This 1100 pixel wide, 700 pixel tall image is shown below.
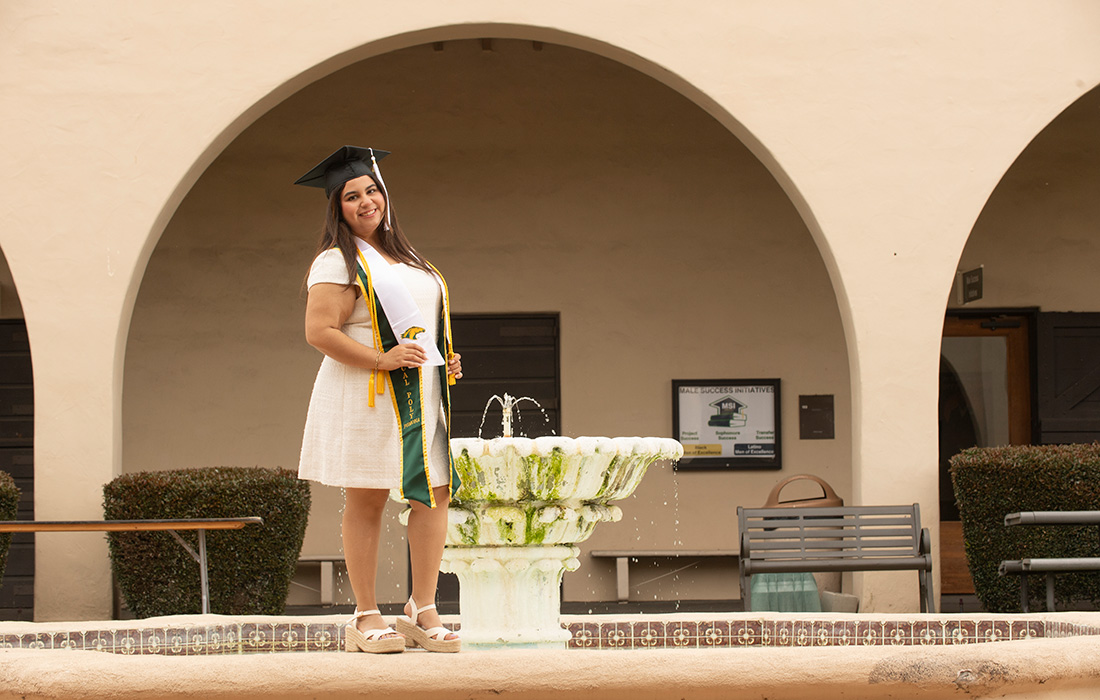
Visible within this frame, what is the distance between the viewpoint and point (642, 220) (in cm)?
978

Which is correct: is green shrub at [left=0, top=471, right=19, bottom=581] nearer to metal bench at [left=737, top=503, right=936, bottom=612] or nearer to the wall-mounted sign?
metal bench at [left=737, top=503, right=936, bottom=612]

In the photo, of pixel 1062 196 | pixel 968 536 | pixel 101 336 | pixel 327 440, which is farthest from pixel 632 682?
pixel 1062 196

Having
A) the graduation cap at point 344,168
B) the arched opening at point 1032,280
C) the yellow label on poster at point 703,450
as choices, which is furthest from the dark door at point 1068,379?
the graduation cap at point 344,168

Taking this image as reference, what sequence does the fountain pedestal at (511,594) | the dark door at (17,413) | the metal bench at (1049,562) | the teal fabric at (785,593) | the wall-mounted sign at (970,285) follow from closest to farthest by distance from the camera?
the fountain pedestal at (511,594) < the metal bench at (1049,562) < the teal fabric at (785,593) < the wall-mounted sign at (970,285) < the dark door at (17,413)

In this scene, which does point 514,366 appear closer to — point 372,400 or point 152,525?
point 152,525

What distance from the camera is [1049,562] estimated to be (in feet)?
19.9

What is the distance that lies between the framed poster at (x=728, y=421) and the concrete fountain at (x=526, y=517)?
15.9 feet

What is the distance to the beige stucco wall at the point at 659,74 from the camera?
23.9 feet

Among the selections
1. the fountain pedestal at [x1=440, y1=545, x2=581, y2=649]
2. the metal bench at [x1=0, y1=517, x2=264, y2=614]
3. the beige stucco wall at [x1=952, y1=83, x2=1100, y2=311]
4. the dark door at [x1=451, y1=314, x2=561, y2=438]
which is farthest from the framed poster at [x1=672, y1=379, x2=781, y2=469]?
the fountain pedestal at [x1=440, y1=545, x2=581, y2=649]

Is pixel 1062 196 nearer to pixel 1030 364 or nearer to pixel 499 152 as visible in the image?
pixel 1030 364

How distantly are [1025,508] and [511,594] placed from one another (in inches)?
134

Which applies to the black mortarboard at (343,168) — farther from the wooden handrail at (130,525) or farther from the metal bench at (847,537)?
the metal bench at (847,537)

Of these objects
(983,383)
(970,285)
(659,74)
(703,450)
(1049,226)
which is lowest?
(703,450)

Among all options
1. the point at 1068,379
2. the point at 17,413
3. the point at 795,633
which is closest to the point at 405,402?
the point at 795,633
